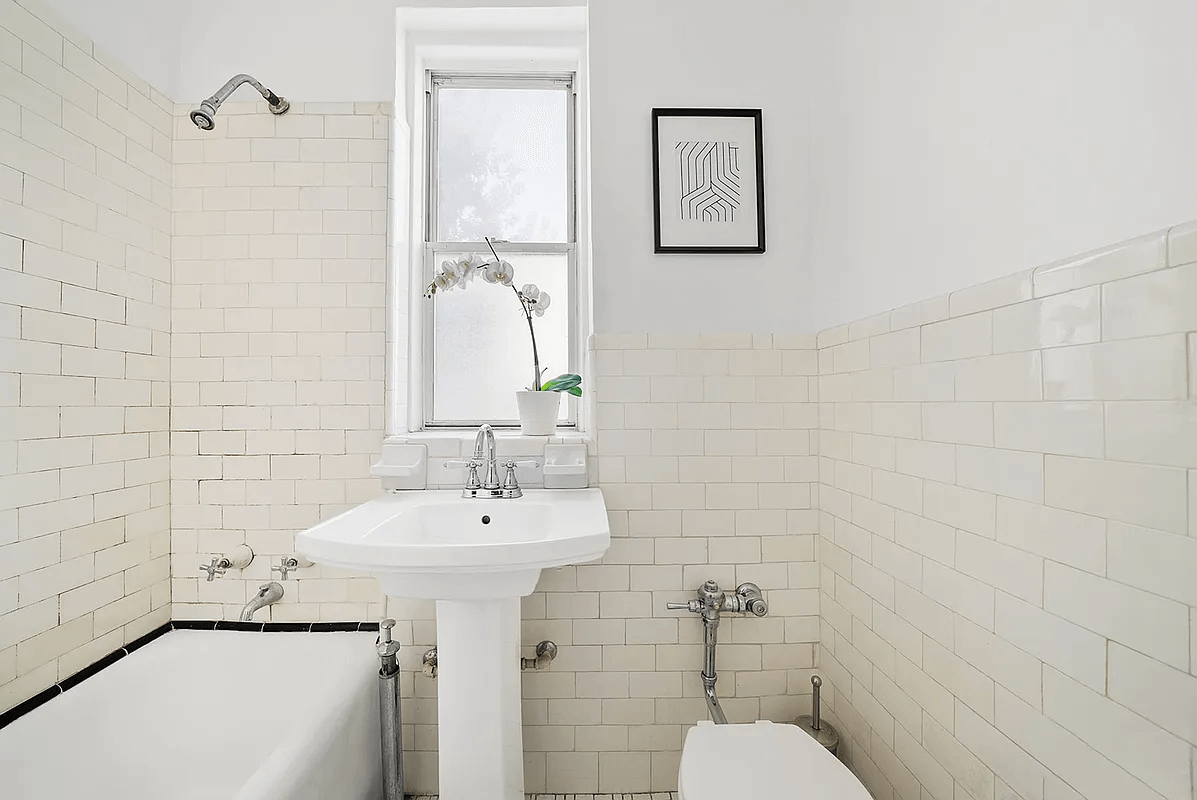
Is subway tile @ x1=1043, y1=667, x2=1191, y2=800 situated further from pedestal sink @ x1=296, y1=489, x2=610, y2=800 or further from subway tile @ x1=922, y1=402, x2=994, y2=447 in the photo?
pedestal sink @ x1=296, y1=489, x2=610, y2=800

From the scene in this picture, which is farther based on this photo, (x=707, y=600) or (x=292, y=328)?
(x=292, y=328)

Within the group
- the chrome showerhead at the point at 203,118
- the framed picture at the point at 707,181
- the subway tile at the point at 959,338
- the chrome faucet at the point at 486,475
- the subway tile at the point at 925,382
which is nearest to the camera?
the subway tile at the point at 959,338

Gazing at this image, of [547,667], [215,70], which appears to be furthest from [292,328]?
[547,667]

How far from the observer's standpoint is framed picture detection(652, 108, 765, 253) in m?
1.76

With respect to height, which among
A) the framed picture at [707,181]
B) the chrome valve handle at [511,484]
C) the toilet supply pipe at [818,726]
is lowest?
the toilet supply pipe at [818,726]

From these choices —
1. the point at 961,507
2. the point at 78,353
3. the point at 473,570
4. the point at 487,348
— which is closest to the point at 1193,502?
the point at 961,507

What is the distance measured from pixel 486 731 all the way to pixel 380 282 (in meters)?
1.24

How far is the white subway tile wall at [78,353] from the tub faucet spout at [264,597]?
27 cm

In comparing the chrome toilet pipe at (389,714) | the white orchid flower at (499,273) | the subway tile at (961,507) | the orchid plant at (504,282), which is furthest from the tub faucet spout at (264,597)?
the subway tile at (961,507)

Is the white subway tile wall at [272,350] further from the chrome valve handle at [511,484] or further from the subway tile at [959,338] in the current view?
the subway tile at [959,338]

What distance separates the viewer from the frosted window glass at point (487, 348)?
6.75 feet

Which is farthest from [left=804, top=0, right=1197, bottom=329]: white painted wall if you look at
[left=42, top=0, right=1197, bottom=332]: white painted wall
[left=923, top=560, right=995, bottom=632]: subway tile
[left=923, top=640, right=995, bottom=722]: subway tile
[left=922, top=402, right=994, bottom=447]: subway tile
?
[left=923, top=640, right=995, bottom=722]: subway tile

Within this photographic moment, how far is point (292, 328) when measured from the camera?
5.95 ft

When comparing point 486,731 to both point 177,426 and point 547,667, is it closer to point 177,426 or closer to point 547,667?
point 547,667
